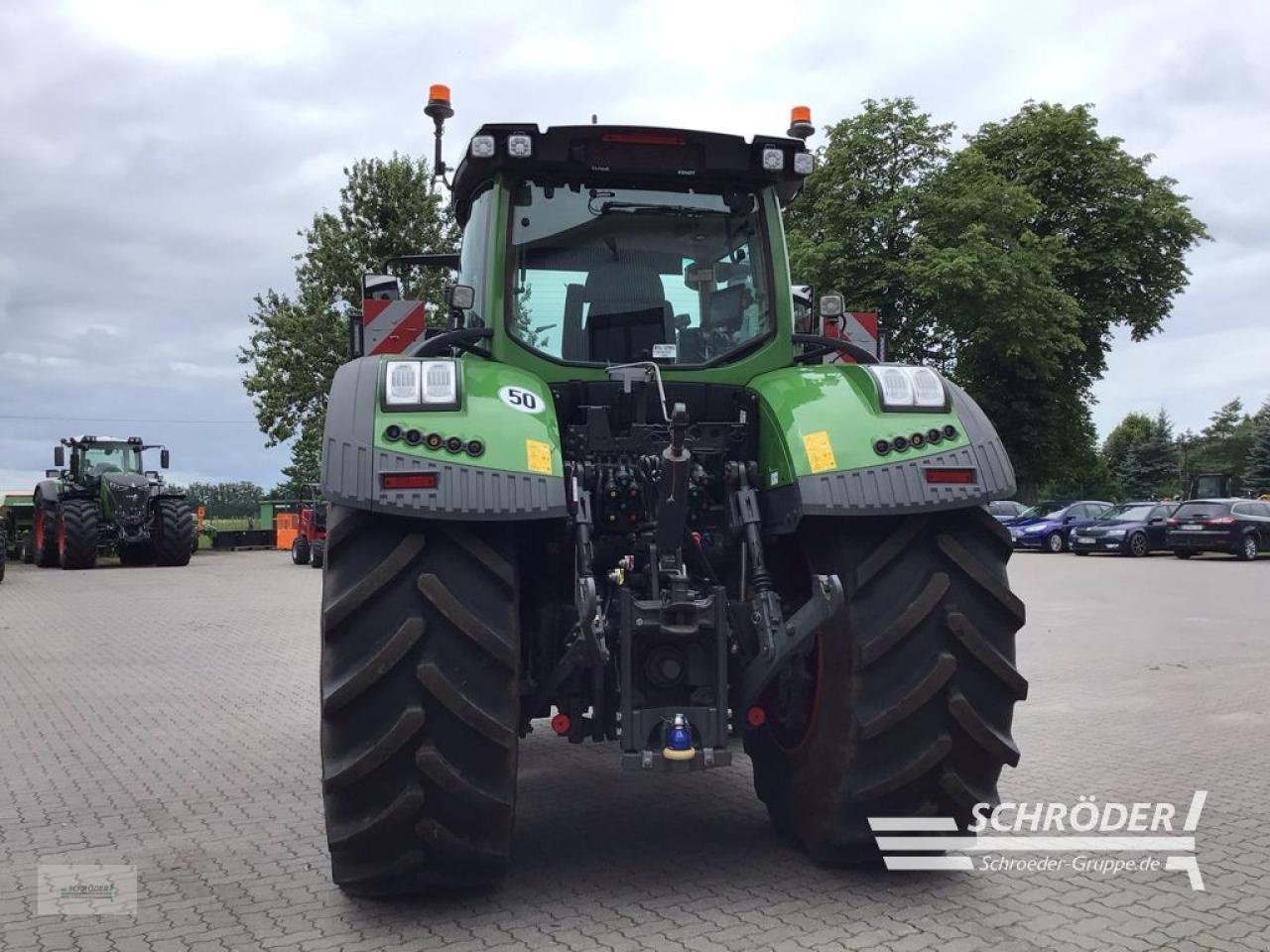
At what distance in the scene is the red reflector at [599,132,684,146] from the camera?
191 inches

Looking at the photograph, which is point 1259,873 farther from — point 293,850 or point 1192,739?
point 293,850

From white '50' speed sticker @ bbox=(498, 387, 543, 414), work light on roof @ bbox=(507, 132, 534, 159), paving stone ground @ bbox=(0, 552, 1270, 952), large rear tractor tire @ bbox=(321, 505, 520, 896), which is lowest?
paving stone ground @ bbox=(0, 552, 1270, 952)

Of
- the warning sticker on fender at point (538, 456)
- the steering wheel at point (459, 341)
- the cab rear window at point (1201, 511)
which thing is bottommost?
the cab rear window at point (1201, 511)

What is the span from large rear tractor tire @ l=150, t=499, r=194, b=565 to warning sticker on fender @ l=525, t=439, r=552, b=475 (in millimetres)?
24535

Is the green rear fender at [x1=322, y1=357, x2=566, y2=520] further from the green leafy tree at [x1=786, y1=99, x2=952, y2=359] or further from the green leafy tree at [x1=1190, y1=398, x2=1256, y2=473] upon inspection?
the green leafy tree at [x1=1190, y1=398, x2=1256, y2=473]

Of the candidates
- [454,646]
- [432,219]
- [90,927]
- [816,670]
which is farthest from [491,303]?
[432,219]

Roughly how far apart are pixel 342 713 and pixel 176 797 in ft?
8.74

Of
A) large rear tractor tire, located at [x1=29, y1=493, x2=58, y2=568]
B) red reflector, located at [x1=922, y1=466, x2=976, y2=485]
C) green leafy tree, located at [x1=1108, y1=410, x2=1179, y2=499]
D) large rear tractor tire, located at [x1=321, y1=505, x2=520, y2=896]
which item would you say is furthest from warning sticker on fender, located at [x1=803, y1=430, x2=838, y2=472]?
green leafy tree, located at [x1=1108, y1=410, x2=1179, y2=499]

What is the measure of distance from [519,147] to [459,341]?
2.82 ft

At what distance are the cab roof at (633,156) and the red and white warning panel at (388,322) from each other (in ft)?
6.79

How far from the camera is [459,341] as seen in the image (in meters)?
5.04

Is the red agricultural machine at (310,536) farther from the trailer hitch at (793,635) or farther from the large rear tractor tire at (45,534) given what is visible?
the trailer hitch at (793,635)

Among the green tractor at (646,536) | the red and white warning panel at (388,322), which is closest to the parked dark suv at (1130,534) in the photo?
the red and white warning panel at (388,322)

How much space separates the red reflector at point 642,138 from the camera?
4.86 m
